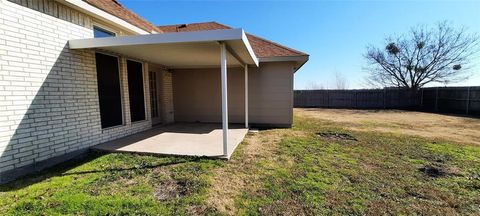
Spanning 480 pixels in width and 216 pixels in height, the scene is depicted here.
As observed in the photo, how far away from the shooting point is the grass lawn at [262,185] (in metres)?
2.65

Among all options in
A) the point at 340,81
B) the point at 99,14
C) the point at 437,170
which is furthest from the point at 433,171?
the point at 340,81

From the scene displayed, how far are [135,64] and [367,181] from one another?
628 cm

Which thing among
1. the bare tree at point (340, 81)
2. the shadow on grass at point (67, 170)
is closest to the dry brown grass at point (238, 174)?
the shadow on grass at point (67, 170)

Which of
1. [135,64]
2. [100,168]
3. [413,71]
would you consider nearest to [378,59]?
[413,71]

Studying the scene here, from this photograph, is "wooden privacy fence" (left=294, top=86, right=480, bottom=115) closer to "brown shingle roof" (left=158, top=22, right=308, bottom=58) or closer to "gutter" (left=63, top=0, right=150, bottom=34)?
"brown shingle roof" (left=158, top=22, right=308, bottom=58)

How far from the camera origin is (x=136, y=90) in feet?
20.7

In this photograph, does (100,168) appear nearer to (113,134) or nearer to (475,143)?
(113,134)

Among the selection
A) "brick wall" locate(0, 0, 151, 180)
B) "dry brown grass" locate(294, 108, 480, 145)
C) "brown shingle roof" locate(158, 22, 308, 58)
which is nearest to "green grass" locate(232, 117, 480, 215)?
"dry brown grass" locate(294, 108, 480, 145)

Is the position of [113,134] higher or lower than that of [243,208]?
higher

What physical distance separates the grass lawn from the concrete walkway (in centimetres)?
30

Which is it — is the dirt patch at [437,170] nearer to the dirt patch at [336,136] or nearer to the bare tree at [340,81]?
the dirt patch at [336,136]

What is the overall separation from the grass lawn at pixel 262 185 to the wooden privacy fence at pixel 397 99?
42.4 ft

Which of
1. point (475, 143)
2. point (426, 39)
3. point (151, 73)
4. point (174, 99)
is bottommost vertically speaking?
point (475, 143)

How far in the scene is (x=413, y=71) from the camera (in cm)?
1864
